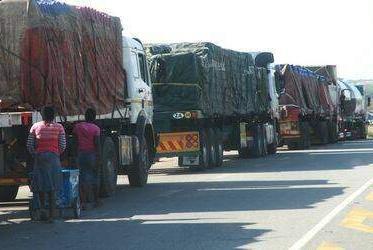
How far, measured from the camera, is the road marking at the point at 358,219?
10.9 m

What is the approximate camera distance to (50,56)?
13.8m

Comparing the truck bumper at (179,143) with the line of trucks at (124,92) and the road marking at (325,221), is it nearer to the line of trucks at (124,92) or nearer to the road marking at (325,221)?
the line of trucks at (124,92)

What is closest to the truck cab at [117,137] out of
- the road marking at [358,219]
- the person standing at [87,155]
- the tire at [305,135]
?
the person standing at [87,155]

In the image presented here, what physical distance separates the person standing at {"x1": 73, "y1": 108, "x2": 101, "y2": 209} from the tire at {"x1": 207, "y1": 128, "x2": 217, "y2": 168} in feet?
33.9

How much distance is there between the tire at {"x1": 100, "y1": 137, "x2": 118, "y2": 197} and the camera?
15.9 metres

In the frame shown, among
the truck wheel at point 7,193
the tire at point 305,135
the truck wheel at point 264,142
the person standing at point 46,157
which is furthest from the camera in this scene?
the tire at point 305,135

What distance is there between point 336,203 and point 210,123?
38.2 ft

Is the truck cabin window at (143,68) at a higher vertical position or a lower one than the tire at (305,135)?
higher

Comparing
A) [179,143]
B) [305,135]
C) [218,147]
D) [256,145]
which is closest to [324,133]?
[305,135]

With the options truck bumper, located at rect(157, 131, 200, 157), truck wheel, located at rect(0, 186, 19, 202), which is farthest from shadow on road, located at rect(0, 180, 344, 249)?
Result: truck bumper, located at rect(157, 131, 200, 157)

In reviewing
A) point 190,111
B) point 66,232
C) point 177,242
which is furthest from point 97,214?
point 190,111

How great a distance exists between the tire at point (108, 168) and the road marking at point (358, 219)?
5.04 metres

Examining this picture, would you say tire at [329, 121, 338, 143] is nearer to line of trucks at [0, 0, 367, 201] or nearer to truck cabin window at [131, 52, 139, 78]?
line of trucks at [0, 0, 367, 201]

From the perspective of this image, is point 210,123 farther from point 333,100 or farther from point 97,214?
point 333,100
